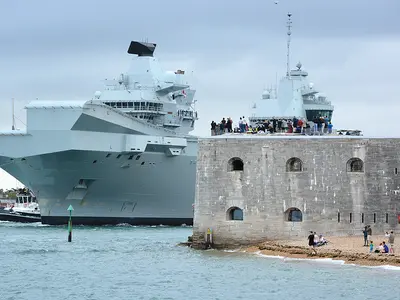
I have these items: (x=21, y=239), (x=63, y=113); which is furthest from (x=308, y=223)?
(x=63, y=113)

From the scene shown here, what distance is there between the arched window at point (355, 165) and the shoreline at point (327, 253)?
9.28 ft

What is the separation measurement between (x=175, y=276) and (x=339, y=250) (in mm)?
5852

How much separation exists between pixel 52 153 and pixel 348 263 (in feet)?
112

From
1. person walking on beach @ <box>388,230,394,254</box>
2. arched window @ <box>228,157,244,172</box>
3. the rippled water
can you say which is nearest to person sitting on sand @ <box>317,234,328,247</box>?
the rippled water

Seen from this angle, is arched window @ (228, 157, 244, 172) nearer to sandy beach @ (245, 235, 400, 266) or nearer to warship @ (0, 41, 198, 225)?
sandy beach @ (245, 235, 400, 266)

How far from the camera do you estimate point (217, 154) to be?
46312 mm

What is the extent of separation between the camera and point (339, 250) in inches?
1591

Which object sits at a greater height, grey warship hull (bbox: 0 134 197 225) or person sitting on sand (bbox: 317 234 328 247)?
grey warship hull (bbox: 0 134 197 225)

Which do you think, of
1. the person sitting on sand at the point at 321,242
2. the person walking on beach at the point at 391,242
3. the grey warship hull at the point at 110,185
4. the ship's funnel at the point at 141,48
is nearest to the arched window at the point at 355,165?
the person sitting on sand at the point at 321,242

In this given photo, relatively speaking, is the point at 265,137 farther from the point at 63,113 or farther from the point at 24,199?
the point at 24,199

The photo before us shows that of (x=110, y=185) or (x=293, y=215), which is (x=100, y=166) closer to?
(x=110, y=185)

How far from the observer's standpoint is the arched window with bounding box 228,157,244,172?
1815 inches

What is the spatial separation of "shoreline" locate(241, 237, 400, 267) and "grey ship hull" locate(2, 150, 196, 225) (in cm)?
2923

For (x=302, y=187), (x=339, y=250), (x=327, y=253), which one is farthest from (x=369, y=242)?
(x=302, y=187)
